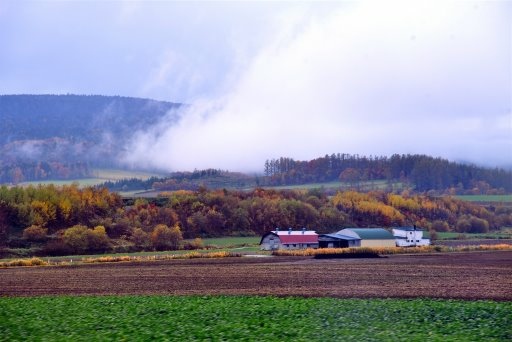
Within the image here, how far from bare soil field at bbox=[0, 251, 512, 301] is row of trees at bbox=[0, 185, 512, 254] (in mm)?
38588

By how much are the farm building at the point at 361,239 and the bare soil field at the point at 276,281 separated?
1594 inches

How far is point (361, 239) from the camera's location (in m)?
99.8

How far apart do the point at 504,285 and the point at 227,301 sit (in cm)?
1667

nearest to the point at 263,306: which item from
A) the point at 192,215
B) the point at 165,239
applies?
the point at 165,239

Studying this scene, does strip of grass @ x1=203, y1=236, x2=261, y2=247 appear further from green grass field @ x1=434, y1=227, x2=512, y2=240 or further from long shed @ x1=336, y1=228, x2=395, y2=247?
green grass field @ x1=434, y1=227, x2=512, y2=240

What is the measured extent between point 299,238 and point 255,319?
75272 mm

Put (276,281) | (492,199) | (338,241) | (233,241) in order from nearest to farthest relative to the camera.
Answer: (276,281)
(338,241)
(233,241)
(492,199)

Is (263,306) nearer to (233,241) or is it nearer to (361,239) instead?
(361,239)

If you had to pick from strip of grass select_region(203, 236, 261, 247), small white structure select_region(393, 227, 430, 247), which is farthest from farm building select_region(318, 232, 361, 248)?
strip of grass select_region(203, 236, 261, 247)

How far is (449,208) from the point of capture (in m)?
150

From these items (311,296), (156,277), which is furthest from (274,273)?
(311,296)

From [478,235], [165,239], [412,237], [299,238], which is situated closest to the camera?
[165,239]

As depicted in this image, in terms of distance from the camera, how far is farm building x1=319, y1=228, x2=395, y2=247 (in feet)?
328

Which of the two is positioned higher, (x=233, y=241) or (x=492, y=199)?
(x=492, y=199)
